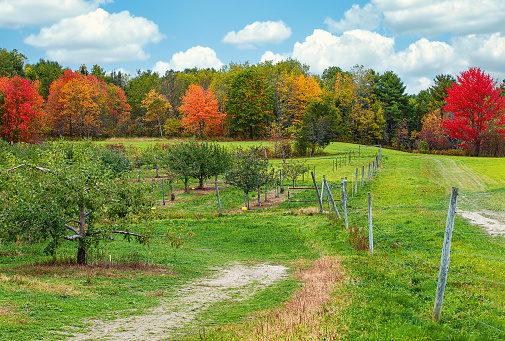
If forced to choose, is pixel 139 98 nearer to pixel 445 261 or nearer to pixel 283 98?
pixel 283 98

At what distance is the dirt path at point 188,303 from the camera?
8.29 metres

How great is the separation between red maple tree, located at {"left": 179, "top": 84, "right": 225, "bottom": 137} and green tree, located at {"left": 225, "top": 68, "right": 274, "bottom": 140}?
13.0 ft

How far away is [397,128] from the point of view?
93.9 metres

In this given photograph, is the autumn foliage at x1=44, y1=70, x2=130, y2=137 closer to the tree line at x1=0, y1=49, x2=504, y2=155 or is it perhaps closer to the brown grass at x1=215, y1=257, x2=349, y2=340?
the tree line at x1=0, y1=49, x2=504, y2=155

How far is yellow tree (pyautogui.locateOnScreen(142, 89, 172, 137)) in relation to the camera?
95688 mm

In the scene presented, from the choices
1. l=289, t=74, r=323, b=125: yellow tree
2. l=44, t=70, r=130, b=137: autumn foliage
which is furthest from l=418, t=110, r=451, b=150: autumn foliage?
l=44, t=70, r=130, b=137: autumn foliage

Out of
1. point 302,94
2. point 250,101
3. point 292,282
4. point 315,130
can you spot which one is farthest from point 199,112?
point 292,282

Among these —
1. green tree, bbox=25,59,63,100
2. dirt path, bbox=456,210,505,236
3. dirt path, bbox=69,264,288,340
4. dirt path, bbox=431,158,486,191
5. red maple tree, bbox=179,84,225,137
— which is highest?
green tree, bbox=25,59,63,100

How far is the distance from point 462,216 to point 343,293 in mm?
13726

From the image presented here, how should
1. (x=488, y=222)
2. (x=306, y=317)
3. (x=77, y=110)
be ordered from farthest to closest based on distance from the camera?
(x=77, y=110)
(x=488, y=222)
(x=306, y=317)

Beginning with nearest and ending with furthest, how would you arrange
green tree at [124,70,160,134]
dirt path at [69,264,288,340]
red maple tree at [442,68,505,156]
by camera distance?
dirt path at [69,264,288,340], red maple tree at [442,68,505,156], green tree at [124,70,160,134]

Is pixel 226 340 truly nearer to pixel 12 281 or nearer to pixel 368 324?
pixel 368 324

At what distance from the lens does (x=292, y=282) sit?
1277 cm

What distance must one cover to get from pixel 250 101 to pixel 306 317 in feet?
270
